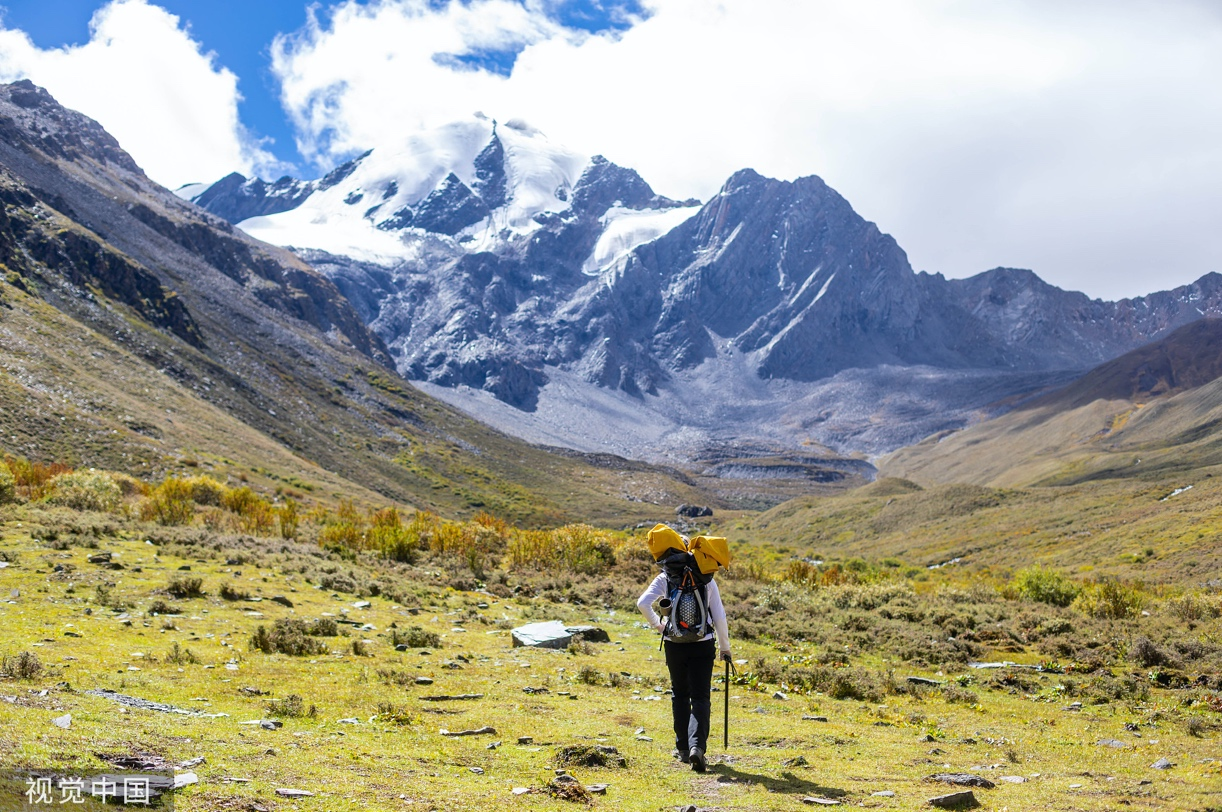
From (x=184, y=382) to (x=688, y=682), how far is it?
104 m

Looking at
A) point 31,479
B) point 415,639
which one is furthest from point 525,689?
point 31,479

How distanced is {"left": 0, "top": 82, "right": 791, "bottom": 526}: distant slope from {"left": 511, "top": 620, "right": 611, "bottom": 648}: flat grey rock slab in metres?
51.1

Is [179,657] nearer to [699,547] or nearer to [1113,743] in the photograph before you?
[699,547]

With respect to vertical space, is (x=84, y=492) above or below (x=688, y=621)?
above

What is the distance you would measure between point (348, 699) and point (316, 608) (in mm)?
8512

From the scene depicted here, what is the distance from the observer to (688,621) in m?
9.85

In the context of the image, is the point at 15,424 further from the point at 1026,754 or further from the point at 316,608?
the point at 1026,754

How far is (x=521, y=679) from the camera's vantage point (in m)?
14.8

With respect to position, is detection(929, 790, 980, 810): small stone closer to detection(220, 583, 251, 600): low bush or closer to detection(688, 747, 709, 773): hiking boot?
detection(688, 747, 709, 773): hiking boot

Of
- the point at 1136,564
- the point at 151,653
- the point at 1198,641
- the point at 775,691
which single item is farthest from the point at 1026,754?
the point at 1136,564

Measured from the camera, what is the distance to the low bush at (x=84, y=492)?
29859 mm

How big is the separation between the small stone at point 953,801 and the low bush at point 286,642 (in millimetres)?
10809

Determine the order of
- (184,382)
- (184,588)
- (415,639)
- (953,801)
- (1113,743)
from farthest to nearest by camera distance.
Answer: (184,382) < (184,588) < (415,639) < (1113,743) < (953,801)

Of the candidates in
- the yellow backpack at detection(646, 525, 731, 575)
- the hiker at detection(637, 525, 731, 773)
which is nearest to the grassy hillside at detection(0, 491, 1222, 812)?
the hiker at detection(637, 525, 731, 773)
